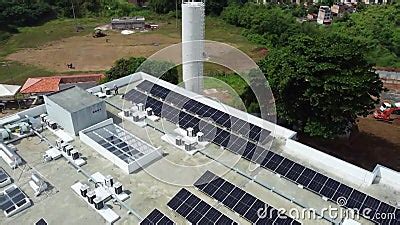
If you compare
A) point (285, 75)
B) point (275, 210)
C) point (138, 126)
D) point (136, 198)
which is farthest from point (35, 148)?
point (285, 75)

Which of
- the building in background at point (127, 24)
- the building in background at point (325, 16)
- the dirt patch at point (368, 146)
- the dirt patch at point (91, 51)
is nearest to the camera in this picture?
the dirt patch at point (368, 146)

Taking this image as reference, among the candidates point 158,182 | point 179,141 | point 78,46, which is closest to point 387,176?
point 179,141

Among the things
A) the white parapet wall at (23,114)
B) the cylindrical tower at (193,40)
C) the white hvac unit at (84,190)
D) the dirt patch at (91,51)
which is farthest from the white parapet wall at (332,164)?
the dirt patch at (91,51)

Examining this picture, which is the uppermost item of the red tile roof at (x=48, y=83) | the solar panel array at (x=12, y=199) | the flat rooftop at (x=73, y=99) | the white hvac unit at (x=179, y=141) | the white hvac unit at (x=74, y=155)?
the flat rooftop at (x=73, y=99)

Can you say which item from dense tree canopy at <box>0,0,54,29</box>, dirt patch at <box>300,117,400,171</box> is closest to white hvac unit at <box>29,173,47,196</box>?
dirt patch at <box>300,117,400,171</box>

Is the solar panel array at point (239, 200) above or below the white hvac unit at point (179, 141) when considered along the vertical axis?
below

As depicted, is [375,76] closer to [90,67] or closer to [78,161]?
[78,161]

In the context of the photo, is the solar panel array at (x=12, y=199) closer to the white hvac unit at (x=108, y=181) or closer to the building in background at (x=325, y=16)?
the white hvac unit at (x=108, y=181)
